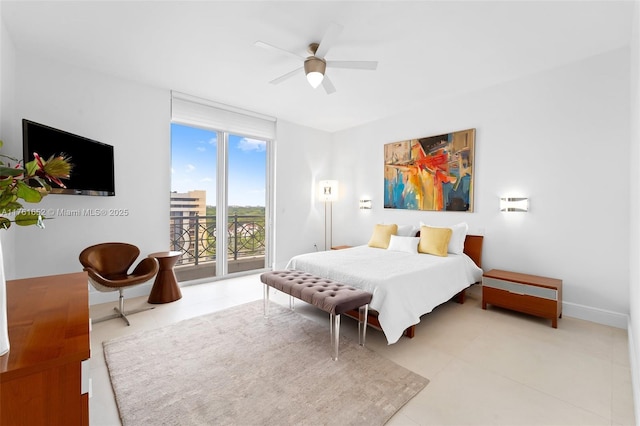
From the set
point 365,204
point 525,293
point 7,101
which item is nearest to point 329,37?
point 7,101

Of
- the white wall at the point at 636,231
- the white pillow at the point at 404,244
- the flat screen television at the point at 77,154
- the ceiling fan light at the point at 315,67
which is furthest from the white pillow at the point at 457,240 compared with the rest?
the flat screen television at the point at 77,154

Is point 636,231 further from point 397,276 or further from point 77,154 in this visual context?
point 77,154

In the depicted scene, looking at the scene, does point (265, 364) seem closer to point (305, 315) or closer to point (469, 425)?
point (305, 315)

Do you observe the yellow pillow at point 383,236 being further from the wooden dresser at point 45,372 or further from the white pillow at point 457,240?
the wooden dresser at point 45,372

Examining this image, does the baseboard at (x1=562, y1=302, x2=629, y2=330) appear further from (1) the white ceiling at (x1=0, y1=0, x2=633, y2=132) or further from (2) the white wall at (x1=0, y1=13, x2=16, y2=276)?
(2) the white wall at (x1=0, y1=13, x2=16, y2=276)

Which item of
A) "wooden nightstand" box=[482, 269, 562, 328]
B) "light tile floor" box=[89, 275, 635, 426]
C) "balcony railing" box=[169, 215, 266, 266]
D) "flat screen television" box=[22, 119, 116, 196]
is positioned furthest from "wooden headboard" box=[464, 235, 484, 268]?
"flat screen television" box=[22, 119, 116, 196]

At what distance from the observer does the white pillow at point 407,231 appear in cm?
431

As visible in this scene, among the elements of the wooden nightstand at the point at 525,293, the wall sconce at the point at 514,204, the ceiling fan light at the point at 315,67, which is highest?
the ceiling fan light at the point at 315,67

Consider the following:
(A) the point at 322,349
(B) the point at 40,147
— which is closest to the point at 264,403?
(A) the point at 322,349

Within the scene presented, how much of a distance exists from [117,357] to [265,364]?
122cm

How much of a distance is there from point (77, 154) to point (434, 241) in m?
4.32

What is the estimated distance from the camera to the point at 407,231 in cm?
435

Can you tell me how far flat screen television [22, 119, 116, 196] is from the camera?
103 inches

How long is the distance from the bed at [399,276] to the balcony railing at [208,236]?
6.23 feet
